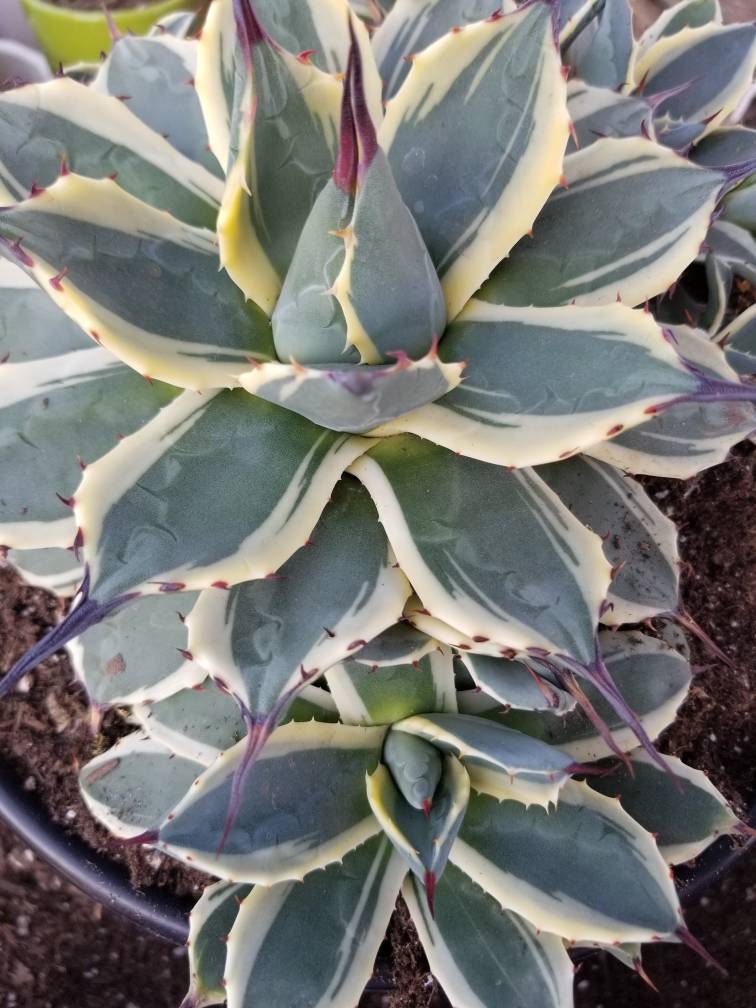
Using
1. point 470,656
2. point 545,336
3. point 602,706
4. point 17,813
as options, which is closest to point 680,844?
point 602,706

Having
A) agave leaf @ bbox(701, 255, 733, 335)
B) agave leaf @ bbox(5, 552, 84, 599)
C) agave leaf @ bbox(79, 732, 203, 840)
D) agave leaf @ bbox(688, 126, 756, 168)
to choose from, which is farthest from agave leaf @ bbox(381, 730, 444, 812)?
agave leaf @ bbox(688, 126, 756, 168)

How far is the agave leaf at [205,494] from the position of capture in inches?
20.1

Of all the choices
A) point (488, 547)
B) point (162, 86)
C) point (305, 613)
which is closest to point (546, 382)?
point (488, 547)

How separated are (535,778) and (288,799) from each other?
0.20 meters

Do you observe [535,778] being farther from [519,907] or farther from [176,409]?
[176,409]

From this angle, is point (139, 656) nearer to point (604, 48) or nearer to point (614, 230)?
point (614, 230)

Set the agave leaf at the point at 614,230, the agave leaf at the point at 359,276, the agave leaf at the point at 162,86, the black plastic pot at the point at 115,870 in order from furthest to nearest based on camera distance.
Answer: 1. the black plastic pot at the point at 115,870
2. the agave leaf at the point at 162,86
3. the agave leaf at the point at 614,230
4. the agave leaf at the point at 359,276

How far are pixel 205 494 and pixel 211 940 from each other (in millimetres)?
438

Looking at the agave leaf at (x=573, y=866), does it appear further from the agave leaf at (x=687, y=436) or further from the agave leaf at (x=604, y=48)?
the agave leaf at (x=604, y=48)

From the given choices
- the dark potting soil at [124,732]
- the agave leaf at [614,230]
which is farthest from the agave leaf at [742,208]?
the agave leaf at [614,230]

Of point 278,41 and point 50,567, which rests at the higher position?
point 278,41

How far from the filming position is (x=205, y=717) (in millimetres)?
770

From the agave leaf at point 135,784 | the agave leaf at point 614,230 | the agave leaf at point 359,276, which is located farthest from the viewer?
the agave leaf at point 135,784

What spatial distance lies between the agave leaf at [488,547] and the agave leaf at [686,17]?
0.68m
